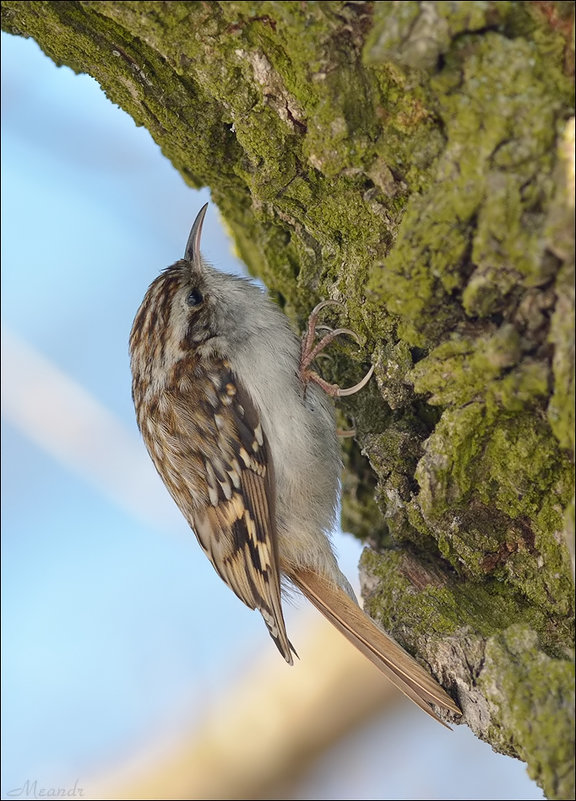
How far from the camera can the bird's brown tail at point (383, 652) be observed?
194 centimetres

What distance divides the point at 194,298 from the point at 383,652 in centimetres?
110

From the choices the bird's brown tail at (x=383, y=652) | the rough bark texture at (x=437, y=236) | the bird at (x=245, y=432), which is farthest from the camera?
the bird at (x=245, y=432)

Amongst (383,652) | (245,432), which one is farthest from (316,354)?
(383,652)

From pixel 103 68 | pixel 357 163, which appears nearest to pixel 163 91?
pixel 103 68

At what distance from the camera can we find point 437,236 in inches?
60.4

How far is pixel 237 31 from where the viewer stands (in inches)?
67.9

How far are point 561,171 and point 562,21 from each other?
0.26m

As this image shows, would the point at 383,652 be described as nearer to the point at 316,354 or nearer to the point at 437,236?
the point at 316,354

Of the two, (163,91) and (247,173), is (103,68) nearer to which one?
(163,91)

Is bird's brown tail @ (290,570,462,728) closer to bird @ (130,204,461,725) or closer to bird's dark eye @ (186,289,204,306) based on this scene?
bird @ (130,204,461,725)

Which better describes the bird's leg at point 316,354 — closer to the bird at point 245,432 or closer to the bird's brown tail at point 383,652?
the bird at point 245,432

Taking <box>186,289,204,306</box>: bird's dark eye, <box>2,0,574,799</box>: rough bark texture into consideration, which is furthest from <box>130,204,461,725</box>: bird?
<box>2,0,574,799</box>: rough bark texture

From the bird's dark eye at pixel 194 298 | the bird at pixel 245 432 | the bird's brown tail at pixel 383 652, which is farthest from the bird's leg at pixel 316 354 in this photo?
the bird's brown tail at pixel 383 652

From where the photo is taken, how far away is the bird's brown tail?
194 cm
